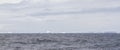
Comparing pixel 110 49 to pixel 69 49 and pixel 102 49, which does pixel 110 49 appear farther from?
pixel 69 49

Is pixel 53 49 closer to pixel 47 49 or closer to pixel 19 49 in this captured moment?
pixel 47 49

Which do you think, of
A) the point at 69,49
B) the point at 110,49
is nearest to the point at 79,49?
the point at 69,49

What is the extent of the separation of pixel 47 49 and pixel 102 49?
9.95m

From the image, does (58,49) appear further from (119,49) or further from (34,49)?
(119,49)

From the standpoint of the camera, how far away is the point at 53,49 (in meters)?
55.4

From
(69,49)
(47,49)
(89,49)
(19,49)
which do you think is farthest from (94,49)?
(19,49)

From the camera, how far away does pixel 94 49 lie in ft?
182

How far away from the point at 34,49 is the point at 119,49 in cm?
1505

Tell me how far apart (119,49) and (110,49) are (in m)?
1.72

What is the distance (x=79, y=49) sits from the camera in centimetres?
5519

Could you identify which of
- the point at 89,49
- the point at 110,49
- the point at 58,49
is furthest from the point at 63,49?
the point at 110,49

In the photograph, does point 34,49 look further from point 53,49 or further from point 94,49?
point 94,49

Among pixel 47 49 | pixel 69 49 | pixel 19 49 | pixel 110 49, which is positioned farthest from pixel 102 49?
pixel 19 49

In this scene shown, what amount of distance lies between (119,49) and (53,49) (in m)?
11.8
